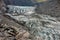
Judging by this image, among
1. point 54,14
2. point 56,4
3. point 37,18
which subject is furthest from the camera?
point 56,4

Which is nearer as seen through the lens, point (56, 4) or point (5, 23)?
point (5, 23)

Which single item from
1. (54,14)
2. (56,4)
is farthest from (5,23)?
(56,4)

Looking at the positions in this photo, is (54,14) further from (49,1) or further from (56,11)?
(49,1)

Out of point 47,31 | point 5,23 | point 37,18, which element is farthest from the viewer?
point 37,18

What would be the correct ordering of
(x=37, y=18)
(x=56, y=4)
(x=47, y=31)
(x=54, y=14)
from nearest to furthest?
(x=47, y=31)
(x=37, y=18)
(x=54, y=14)
(x=56, y=4)

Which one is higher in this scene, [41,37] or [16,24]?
[16,24]

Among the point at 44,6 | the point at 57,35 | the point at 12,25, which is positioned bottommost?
the point at 57,35

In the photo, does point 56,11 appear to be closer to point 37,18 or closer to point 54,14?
point 54,14

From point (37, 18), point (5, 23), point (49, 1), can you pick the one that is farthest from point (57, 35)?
point (49, 1)

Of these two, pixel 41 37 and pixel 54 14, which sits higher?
pixel 54 14

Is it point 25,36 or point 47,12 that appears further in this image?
point 47,12
